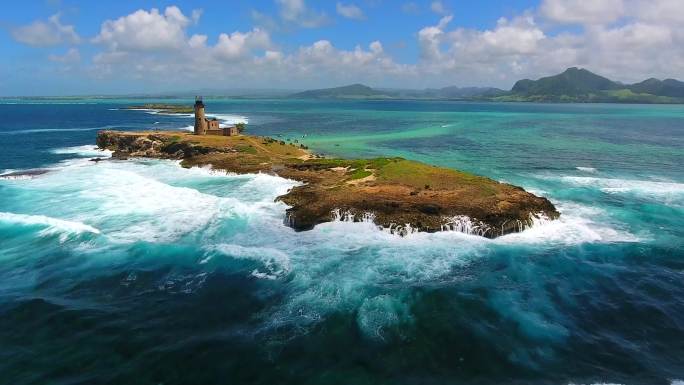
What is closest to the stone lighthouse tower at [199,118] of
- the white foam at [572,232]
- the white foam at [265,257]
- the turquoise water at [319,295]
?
the turquoise water at [319,295]

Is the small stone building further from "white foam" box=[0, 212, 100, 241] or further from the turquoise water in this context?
"white foam" box=[0, 212, 100, 241]

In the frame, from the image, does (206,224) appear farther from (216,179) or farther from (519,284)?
(519,284)

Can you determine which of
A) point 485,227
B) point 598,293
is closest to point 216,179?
point 485,227

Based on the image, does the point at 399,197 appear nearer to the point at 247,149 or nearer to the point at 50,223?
the point at 50,223

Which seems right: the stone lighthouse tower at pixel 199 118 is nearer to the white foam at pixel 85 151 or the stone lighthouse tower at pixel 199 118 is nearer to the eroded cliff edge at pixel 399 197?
the white foam at pixel 85 151

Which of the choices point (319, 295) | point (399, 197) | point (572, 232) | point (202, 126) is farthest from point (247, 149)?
point (572, 232)
